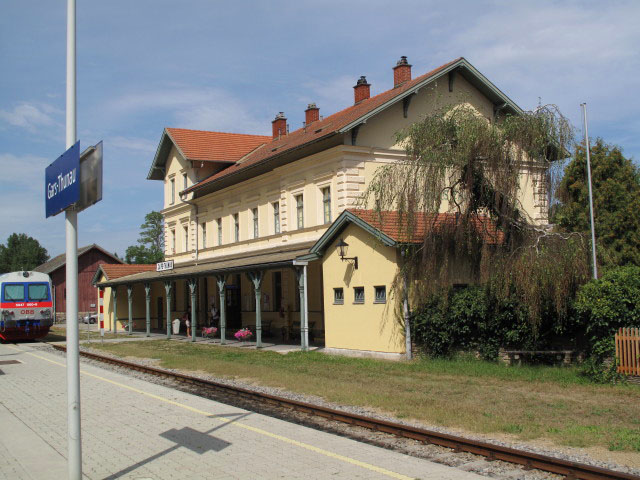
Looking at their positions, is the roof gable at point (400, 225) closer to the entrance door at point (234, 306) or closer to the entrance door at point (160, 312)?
the entrance door at point (234, 306)

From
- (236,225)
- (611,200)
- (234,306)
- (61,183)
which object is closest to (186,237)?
(234,306)

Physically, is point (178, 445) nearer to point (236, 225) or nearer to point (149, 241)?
point (236, 225)

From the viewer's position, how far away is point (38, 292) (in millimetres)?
30391

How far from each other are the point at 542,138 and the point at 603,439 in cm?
907

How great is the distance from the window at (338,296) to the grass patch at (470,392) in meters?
1.70

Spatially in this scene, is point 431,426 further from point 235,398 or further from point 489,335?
point 489,335

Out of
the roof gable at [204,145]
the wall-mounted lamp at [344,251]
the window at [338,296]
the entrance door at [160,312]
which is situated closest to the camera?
the wall-mounted lamp at [344,251]

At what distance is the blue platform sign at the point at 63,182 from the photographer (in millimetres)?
5902

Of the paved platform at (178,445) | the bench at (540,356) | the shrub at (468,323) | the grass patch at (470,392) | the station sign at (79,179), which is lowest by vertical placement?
the grass patch at (470,392)

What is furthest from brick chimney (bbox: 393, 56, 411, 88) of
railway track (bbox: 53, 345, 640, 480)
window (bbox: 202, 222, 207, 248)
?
railway track (bbox: 53, 345, 640, 480)

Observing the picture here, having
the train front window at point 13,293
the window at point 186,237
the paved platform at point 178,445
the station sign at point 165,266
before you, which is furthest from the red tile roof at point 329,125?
the paved platform at point 178,445

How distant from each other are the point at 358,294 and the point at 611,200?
18805 mm

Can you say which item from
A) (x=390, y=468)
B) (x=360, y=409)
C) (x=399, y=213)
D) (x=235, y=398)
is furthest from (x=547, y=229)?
(x=390, y=468)

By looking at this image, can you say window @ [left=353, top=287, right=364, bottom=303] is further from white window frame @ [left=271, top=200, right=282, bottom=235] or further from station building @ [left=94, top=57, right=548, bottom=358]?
white window frame @ [left=271, top=200, right=282, bottom=235]
